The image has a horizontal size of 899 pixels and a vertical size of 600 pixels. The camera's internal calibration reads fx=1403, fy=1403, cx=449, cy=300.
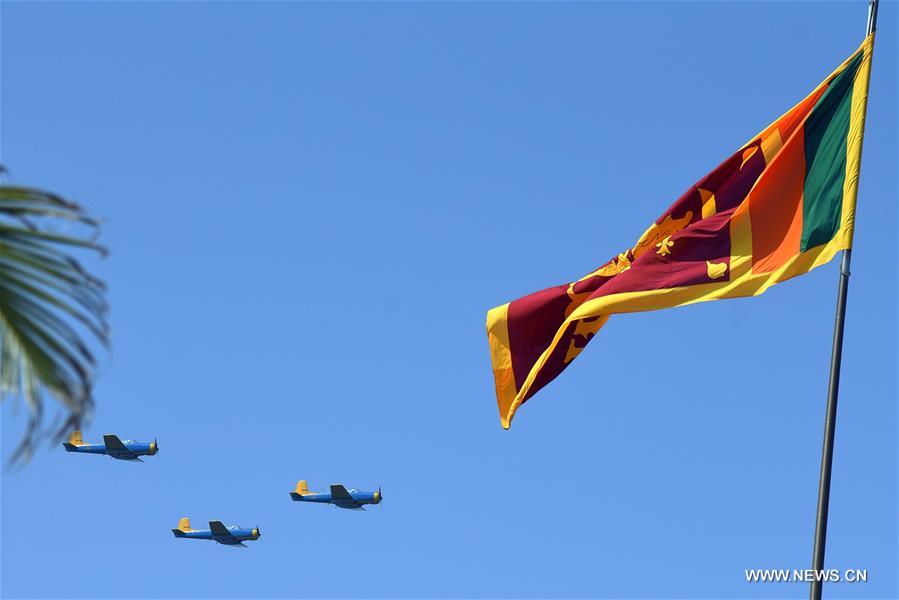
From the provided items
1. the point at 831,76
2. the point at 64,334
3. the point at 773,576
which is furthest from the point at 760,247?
the point at 64,334

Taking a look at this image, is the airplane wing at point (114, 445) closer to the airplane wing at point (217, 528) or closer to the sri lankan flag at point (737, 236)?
the airplane wing at point (217, 528)

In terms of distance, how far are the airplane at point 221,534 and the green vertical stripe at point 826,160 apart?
84.1 m

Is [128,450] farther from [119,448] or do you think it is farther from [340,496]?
[340,496]

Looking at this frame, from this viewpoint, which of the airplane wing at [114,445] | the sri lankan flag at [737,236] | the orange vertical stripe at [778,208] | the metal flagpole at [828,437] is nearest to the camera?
the metal flagpole at [828,437]

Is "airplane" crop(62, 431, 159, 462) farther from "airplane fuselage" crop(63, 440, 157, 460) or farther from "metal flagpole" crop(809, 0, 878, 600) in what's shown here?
"metal flagpole" crop(809, 0, 878, 600)

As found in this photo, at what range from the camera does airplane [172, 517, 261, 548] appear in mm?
101500

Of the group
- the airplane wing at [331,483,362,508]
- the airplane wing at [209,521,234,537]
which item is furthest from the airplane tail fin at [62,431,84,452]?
the airplane wing at [331,483,362,508]

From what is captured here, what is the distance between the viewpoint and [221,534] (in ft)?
334

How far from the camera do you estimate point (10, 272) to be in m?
5.37

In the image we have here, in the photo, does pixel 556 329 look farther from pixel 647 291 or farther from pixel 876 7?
pixel 876 7

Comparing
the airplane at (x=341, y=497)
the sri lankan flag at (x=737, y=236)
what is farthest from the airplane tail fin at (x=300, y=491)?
the sri lankan flag at (x=737, y=236)

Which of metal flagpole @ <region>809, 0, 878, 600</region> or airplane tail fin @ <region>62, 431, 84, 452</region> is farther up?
airplane tail fin @ <region>62, 431, 84, 452</region>

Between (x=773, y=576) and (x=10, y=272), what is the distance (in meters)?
16.1

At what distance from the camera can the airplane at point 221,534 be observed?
101500mm
